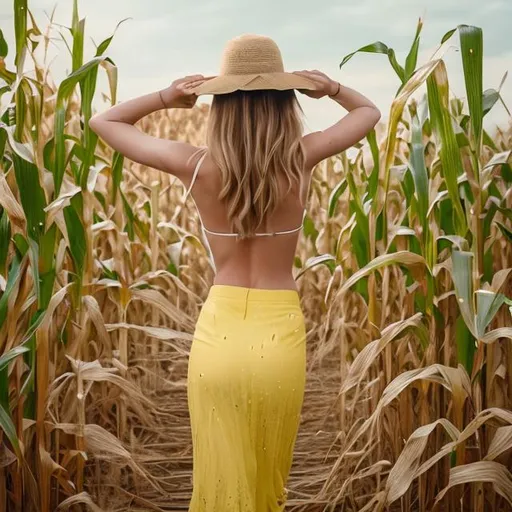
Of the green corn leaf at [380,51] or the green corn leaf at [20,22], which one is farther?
the green corn leaf at [380,51]

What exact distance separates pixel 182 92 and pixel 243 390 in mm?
681

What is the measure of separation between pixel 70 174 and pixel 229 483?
1.30 metres

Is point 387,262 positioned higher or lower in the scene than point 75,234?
lower

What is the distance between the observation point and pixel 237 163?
6.06 feet

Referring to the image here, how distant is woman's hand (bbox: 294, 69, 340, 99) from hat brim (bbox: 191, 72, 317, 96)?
0.36 feet

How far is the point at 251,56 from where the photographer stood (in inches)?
76.6

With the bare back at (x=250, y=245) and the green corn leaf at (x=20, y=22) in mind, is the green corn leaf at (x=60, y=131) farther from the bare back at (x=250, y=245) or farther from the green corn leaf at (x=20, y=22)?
the bare back at (x=250, y=245)

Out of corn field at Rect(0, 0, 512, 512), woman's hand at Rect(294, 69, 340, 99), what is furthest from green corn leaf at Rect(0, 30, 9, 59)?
woman's hand at Rect(294, 69, 340, 99)

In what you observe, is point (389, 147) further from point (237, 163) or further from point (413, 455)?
point (413, 455)

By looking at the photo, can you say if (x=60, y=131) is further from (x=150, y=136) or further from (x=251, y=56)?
(x=251, y=56)

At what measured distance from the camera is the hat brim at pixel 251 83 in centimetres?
185

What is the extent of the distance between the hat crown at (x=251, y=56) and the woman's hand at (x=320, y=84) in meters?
0.07

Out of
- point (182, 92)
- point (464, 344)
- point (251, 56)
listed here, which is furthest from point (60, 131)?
point (464, 344)

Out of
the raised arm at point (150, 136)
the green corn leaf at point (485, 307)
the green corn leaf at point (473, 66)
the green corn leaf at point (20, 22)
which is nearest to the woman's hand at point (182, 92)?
the raised arm at point (150, 136)
